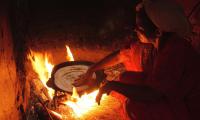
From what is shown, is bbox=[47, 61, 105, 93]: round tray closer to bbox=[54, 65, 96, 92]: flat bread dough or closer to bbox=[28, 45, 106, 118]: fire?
bbox=[54, 65, 96, 92]: flat bread dough

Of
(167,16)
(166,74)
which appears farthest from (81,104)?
(167,16)

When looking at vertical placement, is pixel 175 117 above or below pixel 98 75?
below

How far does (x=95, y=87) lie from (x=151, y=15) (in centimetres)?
A: 102

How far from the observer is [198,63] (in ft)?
9.75

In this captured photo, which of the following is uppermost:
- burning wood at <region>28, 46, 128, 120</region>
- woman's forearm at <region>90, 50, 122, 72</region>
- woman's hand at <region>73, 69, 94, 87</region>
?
woman's forearm at <region>90, 50, 122, 72</region>

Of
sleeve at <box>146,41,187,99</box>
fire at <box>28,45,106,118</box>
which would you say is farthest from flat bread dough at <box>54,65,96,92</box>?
sleeve at <box>146,41,187,99</box>

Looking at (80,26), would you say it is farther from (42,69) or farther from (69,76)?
(69,76)

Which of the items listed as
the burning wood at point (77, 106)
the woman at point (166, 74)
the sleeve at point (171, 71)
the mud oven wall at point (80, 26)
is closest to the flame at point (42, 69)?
the burning wood at point (77, 106)

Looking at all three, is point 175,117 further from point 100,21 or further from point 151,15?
point 100,21

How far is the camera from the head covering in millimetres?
2934

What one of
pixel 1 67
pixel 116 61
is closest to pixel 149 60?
pixel 116 61

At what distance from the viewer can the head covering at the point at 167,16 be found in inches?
115

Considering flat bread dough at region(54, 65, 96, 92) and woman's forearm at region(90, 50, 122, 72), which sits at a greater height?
woman's forearm at region(90, 50, 122, 72)

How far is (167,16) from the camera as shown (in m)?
2.93
